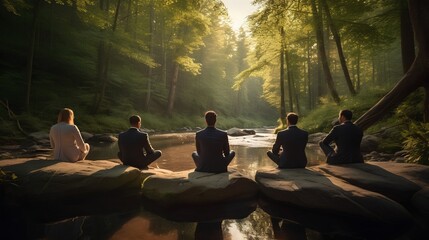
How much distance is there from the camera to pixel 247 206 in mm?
4801

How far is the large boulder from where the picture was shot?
4.63 metres

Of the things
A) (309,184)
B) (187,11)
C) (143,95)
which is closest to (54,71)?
(143,95)

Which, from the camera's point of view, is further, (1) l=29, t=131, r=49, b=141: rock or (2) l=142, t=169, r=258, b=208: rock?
(1) l=29, t=131, r=49, b=141: rock

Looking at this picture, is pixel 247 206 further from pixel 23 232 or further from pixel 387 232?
pixel 23 232

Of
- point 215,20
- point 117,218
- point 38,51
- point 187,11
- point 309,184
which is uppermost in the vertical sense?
point 215,20

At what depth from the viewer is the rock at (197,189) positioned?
183 inches

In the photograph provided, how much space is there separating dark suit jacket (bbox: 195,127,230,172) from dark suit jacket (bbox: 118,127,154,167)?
1367 millimetres

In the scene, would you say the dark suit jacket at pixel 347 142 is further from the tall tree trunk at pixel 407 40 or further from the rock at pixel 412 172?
the tall tree trunk at pixel 407 40

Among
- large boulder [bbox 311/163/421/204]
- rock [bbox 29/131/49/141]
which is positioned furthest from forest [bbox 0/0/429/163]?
large boulder [bbox 311/163/421/204]

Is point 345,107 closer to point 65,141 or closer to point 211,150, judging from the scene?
point 211,150

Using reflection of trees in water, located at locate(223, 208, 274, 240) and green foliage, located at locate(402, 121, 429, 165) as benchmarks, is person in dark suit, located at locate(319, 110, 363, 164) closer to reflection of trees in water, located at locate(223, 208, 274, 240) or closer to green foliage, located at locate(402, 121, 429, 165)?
green foliage, located at locate(402, 121, 429, 165)

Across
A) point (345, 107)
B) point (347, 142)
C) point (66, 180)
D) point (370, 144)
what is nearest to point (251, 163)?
point (347, 142)

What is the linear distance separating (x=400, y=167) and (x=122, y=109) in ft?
72.3

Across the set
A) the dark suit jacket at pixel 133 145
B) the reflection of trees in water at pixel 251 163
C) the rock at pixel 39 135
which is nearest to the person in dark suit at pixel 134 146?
the dark suit jacket at pixel 133 145
